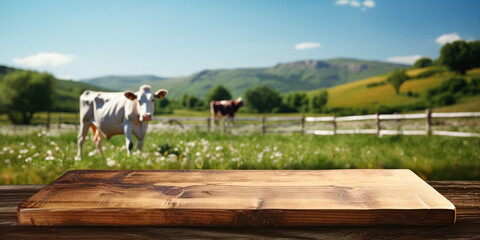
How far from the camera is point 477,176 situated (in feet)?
15.9

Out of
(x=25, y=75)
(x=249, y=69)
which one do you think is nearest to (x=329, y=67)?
(x=249, y=69)

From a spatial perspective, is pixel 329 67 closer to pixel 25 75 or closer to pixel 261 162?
pixel 25 75

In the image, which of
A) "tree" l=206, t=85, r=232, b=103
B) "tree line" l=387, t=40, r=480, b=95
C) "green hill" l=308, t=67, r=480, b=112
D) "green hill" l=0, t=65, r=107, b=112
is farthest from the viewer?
"tree" l=206, t=85, r=232, b=103

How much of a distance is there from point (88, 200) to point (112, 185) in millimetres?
202


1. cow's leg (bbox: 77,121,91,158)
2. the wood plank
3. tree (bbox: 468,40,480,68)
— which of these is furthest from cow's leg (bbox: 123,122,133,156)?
tree (bbox: 468,40,480,68)

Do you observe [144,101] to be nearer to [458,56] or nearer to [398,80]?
[458,56]

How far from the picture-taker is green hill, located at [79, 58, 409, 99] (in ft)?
274

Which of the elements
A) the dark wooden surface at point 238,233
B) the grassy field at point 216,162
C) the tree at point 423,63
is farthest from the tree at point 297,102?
the dark wooden surface at point 238,233

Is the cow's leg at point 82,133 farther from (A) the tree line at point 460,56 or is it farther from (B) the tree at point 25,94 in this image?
(A) the tree line at point 460,56

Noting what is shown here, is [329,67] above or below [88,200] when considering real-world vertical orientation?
above

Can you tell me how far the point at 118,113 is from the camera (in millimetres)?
5426

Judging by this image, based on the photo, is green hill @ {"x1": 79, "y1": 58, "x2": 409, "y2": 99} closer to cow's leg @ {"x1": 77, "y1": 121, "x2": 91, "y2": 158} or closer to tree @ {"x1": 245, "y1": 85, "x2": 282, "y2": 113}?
tree @ {"x1": 245, "y1": 85, "x2": 282, "y2": 113}

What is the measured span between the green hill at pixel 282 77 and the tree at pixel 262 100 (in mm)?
49344

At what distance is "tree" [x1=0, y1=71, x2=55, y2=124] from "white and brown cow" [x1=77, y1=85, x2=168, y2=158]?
6526mm
